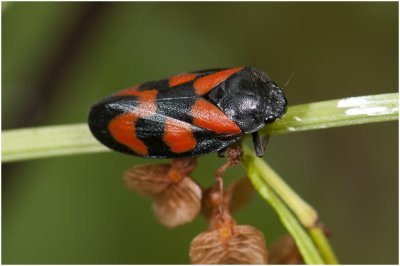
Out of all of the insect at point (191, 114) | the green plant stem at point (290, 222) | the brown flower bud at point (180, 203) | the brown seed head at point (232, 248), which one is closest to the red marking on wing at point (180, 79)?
the insect at point (191, 114)

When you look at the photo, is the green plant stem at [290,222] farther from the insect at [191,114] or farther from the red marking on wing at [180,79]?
the red marking on wing at [180,79]

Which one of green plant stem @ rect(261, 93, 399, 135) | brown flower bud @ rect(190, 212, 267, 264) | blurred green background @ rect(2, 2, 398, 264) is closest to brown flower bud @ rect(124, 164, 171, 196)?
brown flower bud @ rect(190, 212, 267, 264)

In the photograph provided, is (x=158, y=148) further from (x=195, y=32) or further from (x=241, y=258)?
(x=195, y=32)

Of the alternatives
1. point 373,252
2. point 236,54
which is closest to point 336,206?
point 373,252

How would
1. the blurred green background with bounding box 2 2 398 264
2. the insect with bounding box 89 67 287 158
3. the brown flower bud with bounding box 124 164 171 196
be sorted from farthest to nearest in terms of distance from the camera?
the blurred green background with bounding box 2 2 398 264, the insect with bounding box 89 67 287 158, the brown flower bud with bounding box 124 164 171 196

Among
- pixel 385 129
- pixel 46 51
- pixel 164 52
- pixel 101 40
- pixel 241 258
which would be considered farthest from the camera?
pixel 385 129

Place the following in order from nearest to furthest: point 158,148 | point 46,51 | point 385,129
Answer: point 158,148, point 46,51, point 385,129

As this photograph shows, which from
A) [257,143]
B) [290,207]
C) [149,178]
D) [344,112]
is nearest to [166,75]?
[257,143]

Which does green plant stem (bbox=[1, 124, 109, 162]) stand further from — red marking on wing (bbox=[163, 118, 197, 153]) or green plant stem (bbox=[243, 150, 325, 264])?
green plant stem (bbox=[243, 150, 325, 264])
